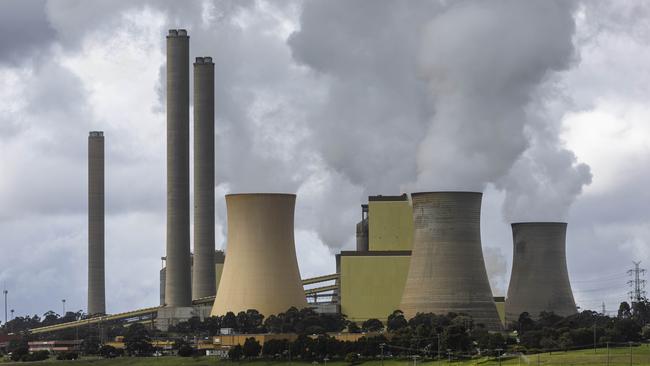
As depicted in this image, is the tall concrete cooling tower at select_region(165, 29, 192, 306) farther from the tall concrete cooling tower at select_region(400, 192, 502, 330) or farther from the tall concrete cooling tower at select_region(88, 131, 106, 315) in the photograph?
the tall concrete cooling tower at select_region(400, 192, 502, 330)

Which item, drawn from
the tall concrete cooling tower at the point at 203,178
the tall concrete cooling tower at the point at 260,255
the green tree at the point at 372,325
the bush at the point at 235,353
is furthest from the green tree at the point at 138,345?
→ the tall concrete cooling tower at the point at 203,178

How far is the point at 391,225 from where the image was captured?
85.9 metres

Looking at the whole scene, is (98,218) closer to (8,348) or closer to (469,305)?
(8,348)

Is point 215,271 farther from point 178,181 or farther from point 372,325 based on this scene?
point 372,325

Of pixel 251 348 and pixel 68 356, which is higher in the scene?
pixel 251 348

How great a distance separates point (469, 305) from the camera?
71375mm

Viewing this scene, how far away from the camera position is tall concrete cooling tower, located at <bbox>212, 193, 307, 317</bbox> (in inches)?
2862

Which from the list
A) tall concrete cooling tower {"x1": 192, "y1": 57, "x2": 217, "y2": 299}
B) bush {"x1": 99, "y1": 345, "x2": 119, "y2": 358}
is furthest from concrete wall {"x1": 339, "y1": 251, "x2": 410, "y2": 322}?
tall concrete cooling tower {"x1": 192, "y1": 57, "x2": 217, "y2": 299}

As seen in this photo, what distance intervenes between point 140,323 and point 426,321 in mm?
29780

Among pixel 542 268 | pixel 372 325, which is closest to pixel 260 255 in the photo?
pixel 372 325

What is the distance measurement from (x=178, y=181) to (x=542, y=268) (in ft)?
77.1

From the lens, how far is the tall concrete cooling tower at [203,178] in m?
94.6

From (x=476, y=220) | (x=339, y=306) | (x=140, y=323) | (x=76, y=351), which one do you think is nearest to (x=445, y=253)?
(x=476, y=220)

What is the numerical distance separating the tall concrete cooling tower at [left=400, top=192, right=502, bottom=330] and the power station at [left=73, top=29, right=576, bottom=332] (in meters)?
0.05
